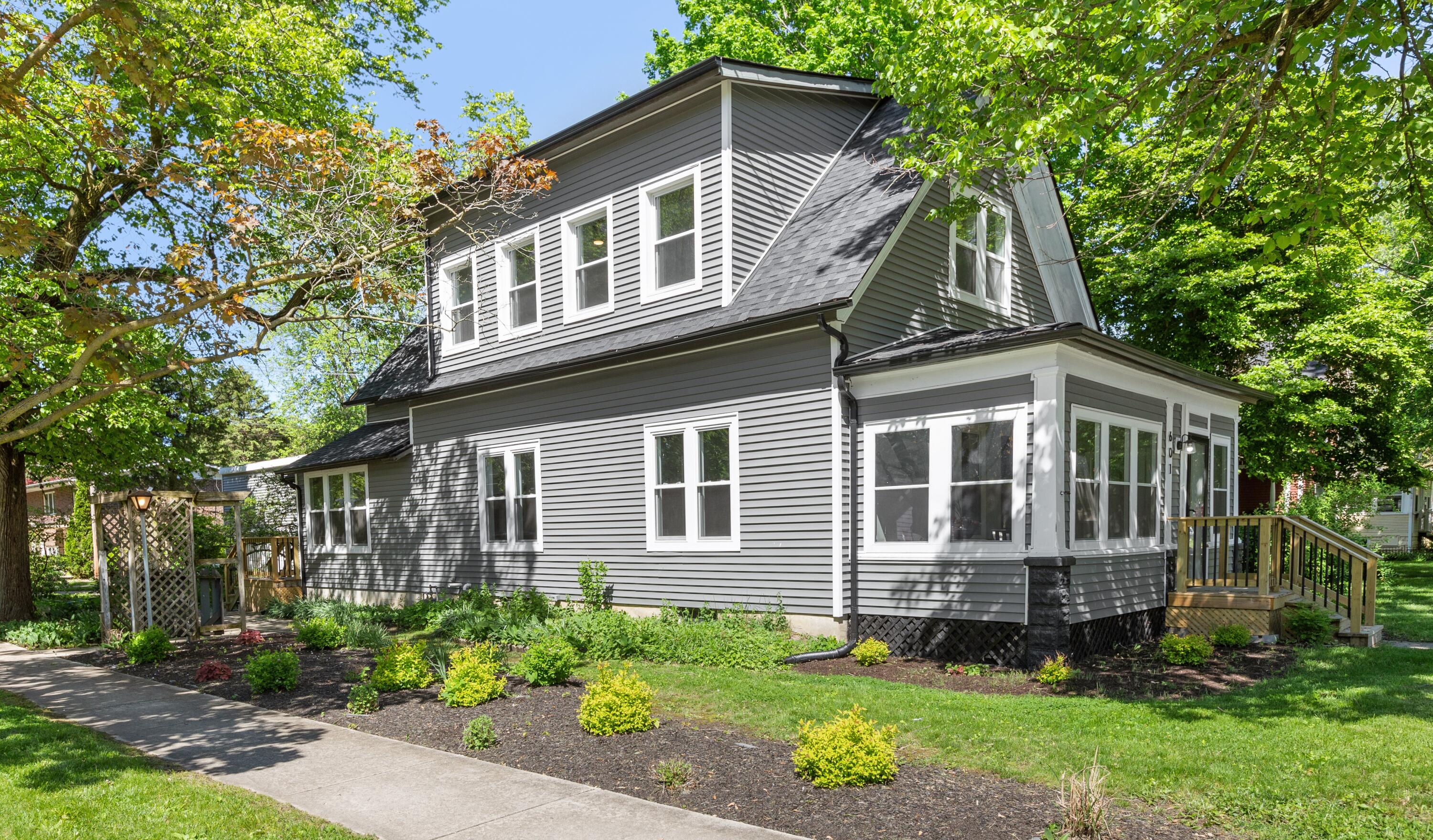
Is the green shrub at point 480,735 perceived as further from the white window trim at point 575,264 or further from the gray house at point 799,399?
the white window trim at point 575,264

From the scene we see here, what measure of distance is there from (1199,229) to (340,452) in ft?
61.1

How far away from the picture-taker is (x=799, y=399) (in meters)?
10.7

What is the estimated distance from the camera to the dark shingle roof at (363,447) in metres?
16.5

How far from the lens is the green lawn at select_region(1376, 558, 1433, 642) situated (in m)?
11.7

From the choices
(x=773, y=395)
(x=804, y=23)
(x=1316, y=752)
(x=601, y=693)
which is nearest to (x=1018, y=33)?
(x=773, y=395)

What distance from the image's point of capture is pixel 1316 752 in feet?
19.2

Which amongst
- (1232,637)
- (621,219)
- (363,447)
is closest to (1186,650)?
(1232,637)

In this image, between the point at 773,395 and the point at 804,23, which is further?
the point at 804,23

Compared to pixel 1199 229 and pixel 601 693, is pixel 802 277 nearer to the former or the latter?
pixel 601 693

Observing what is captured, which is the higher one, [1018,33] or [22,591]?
[1018,33]

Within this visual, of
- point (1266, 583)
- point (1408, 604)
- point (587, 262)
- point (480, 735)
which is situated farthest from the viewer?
point (1408, 604)

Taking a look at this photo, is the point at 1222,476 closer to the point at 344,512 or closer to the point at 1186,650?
the point at 1186,650

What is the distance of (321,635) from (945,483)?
8223 millimetres

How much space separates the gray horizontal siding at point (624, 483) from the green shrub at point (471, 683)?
396 centimetres
